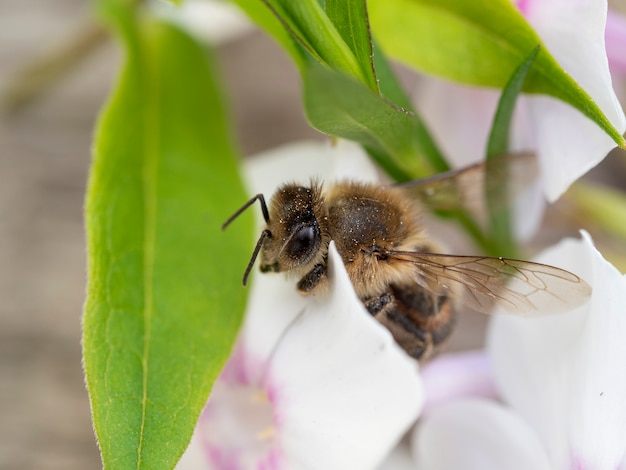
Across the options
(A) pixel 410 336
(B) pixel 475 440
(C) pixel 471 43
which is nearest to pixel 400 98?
(C) pixel 471 43

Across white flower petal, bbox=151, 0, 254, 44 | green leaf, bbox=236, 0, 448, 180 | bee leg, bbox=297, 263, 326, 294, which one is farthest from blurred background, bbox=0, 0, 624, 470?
green leaf, bbox=236, 0, 448, 180

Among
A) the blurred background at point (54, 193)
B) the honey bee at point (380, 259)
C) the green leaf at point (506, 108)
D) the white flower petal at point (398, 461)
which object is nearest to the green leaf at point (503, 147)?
the green leaf at point (506, 108)

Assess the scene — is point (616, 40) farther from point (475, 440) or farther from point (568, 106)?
point (475, 440)

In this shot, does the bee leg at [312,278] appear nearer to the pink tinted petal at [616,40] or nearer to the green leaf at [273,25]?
the green leaf at [273,25]

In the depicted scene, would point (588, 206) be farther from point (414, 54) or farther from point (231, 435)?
point (231, 435)

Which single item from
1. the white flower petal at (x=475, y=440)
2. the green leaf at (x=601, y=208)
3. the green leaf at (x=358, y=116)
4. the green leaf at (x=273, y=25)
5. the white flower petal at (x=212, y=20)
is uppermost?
the white flower petal at (x=212, y=20)

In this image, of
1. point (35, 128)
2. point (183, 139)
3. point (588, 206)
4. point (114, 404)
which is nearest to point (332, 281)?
point (114, 404)

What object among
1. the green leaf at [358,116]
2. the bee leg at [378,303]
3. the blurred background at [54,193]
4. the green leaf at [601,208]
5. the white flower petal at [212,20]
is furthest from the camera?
the white flower petal at [212,20]

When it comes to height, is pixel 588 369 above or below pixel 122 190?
below
